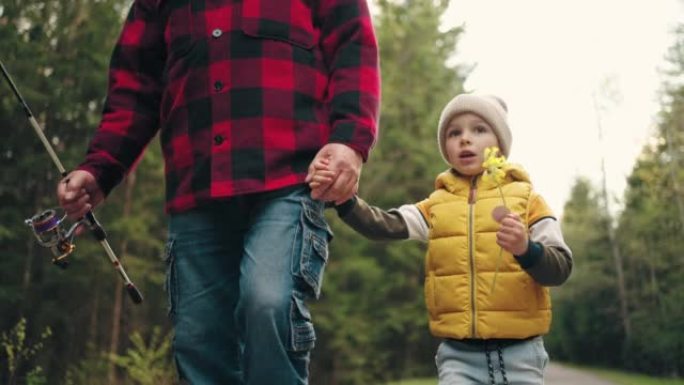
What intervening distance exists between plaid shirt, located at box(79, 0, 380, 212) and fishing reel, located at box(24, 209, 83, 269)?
0.24 meters

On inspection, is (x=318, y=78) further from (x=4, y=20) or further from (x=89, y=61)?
(x=89, y=61)

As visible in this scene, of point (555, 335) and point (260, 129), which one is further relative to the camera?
point (555, 335)

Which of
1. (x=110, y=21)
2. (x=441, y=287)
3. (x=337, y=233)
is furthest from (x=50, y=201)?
(x=441, y=287)

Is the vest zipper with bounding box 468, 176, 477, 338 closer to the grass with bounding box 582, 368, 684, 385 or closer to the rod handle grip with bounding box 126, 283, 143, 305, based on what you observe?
the rod handle grip with bounding box 126, 283, 143, 305

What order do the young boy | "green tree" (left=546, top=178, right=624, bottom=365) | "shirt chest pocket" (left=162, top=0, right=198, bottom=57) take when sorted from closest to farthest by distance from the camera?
"shirt chest pocket" (left=162, top=0, right=198, bottom=57), the young boy, "green tree" (left=546, top=178, right=624, bottom=365)

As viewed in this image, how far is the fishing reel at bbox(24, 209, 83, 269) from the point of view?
2529mm

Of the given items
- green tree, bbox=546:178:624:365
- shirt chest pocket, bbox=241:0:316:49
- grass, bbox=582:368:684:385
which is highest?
shirt chest pocket, bbox=241:0:316:49

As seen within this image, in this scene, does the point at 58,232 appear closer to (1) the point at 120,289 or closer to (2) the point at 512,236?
(2) the point at 512,236

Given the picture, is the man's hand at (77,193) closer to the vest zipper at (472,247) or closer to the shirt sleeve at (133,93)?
the shirt sleeve at (133,93)

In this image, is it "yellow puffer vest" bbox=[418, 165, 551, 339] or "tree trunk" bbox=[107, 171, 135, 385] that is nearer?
"yellow puffer vest" bbox=[418, 165, 551, 339]

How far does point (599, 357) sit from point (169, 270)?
45.9 metres

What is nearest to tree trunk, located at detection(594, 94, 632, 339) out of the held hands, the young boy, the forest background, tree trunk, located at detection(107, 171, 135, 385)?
the forest background

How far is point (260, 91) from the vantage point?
218cm

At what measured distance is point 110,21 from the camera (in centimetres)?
1734
